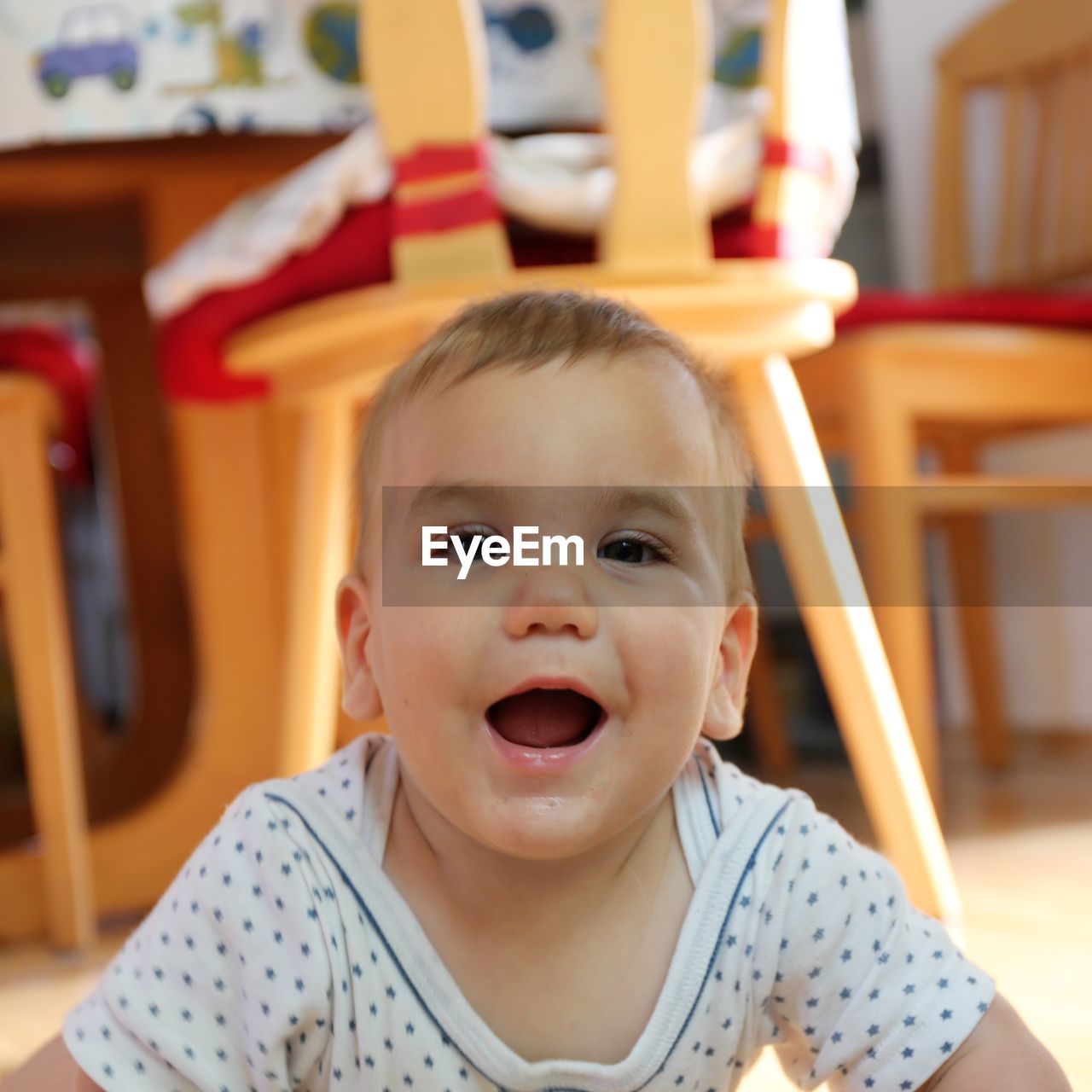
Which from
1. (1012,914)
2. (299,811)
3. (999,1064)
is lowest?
(1012,914)

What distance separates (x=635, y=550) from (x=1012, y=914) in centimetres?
64

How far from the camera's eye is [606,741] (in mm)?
499

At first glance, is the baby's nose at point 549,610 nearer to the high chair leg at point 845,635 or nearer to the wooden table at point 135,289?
the high chair leg at point 845,635

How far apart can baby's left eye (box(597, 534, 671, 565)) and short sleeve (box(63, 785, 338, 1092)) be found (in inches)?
7.3

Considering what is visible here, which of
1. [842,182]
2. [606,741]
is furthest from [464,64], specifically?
[606,741]

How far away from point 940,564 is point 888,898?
1.51 m

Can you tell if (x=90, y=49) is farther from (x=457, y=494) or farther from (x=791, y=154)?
(x=457, y=494)

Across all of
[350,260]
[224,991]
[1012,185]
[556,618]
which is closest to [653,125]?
[350,260]

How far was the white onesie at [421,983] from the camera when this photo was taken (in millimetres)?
546

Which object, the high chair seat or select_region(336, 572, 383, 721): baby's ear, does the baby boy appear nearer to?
select_region(336, 572, 383, 721): baby's ear

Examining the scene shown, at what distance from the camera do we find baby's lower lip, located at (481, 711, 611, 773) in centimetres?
49

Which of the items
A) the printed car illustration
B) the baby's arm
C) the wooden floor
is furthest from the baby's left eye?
the printed car illustration

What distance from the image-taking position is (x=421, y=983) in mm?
562

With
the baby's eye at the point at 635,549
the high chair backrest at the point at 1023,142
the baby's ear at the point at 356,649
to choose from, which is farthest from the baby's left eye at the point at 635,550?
the high chair backrest at the point at 1023,142
